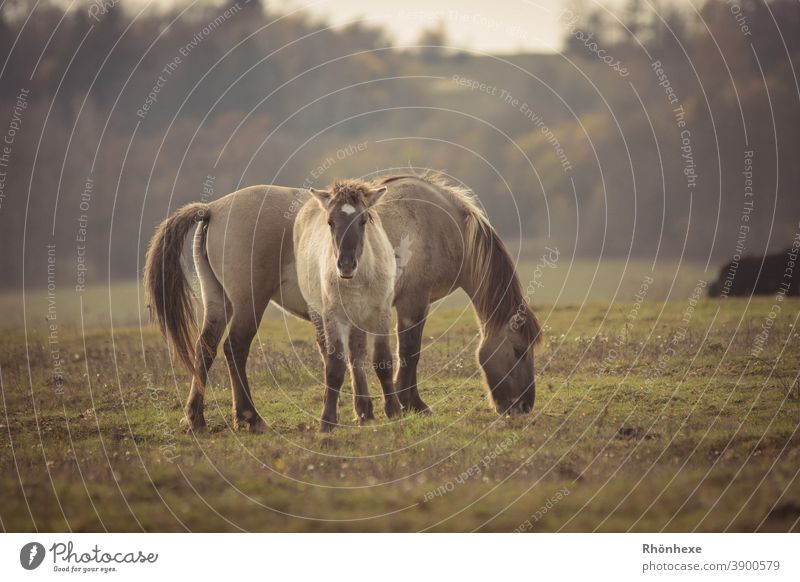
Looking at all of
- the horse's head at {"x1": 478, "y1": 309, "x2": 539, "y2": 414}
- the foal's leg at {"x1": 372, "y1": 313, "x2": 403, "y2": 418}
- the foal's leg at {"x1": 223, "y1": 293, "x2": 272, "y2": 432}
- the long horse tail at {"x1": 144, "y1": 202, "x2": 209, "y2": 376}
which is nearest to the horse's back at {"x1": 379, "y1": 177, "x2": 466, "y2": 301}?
the foal's leg at {"x1": 372, "y1": 313, "x2": 403, "y2": 418}

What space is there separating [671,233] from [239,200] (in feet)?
83.7

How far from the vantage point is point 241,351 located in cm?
1273

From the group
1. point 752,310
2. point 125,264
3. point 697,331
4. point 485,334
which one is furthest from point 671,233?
point 485,334

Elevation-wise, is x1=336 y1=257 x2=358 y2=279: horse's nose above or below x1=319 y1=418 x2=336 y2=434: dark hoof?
above

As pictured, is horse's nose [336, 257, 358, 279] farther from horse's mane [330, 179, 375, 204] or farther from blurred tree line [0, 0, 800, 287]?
blurred tree line [0, 0, 800, 287]

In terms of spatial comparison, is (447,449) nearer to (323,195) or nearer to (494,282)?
(494,282)

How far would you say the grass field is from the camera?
896 centimetres

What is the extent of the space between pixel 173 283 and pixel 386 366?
364cm

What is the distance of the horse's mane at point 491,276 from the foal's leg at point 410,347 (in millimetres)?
915

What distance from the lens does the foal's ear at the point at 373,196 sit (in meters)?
11.1

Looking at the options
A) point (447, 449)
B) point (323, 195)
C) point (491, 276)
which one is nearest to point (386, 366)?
point (447, 449)

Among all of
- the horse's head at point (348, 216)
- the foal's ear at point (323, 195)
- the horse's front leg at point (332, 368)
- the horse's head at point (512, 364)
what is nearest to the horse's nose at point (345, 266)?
the horse's head at point (348, 216)

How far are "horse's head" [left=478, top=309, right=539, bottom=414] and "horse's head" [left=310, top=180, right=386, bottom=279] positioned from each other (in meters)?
2.84
